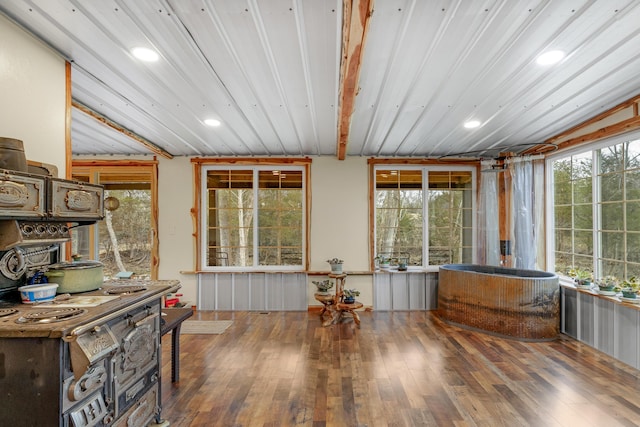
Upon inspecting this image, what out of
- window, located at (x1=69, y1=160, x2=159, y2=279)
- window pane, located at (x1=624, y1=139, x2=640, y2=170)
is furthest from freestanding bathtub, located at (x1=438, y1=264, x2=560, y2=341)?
window, located at (x1=69, y1=160, x2=159, y2=279)

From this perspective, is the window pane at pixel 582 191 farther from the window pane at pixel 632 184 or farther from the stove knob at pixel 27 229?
the stove knob at pixel 27 229

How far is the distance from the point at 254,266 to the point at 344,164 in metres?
2.21

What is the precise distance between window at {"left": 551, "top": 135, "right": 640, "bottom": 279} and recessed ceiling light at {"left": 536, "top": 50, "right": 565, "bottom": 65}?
1.92 meters

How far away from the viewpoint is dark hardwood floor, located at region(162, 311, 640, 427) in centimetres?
246

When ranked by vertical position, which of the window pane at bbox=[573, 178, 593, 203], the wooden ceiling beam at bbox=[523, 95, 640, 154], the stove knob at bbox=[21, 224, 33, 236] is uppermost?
the wooden ceiling beam at bbox=[523, 95, 640, 154]

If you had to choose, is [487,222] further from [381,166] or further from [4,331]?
[4,331]

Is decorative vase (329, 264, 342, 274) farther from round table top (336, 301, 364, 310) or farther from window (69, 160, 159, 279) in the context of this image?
window (69, 160, 159, 279)

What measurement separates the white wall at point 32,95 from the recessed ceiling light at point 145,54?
0.55 meters

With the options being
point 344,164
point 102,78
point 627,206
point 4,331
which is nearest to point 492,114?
point 627,206

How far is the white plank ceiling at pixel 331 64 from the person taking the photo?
1896 millimetres

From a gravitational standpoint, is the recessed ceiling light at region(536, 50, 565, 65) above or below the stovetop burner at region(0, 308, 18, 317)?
above

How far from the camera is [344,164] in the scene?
18.6ft

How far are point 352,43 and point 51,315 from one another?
6.55 ft

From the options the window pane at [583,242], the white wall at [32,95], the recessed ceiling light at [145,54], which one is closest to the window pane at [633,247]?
the window pane at [583,242]
